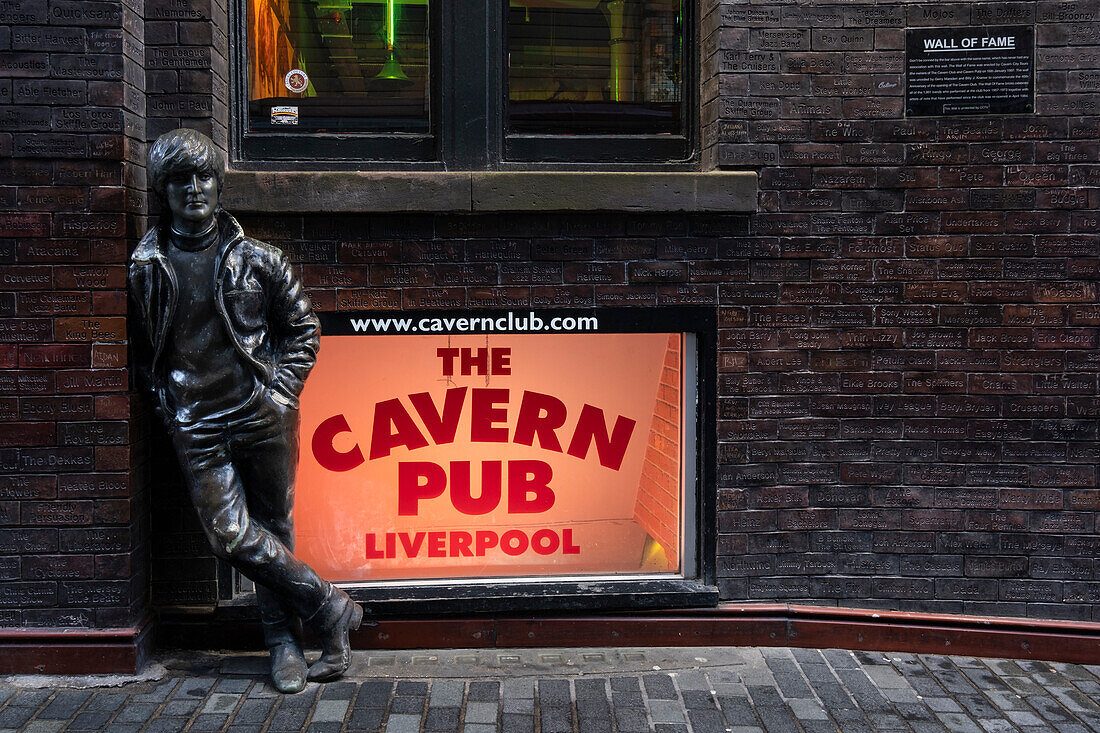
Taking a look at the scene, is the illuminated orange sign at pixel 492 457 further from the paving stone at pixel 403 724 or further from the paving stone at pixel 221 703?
the paving stone at pixel 403 724

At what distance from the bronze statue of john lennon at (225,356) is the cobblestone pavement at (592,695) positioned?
0.35 meters

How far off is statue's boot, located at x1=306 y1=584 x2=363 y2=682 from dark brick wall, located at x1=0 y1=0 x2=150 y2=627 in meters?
0.96

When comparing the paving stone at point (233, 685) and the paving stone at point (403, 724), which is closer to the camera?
the paving stone at point (403, 724)

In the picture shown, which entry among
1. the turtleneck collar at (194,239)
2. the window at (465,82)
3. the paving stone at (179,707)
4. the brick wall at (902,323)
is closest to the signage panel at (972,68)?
the brick wall at (902,323)

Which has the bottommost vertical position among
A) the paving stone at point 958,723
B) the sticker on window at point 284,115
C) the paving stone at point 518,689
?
the paving stone at point 958,723

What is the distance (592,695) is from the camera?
15.4 ft

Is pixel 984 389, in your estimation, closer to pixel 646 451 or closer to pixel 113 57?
pixel 646 451

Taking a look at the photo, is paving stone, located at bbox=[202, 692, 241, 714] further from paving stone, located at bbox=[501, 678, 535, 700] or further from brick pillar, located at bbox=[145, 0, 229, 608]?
paving stone, located at bbox=[501, 678, 535, 700]

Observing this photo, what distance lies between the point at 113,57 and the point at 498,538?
10.2ft

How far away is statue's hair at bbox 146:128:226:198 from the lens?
4.41 m

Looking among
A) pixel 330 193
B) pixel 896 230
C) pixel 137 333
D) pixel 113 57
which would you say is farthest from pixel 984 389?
pixel 113 57

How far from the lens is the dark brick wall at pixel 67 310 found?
4.80 meters

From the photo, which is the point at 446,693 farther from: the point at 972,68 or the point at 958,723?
the point at 972,68

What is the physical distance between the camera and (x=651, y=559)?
5621 mm
